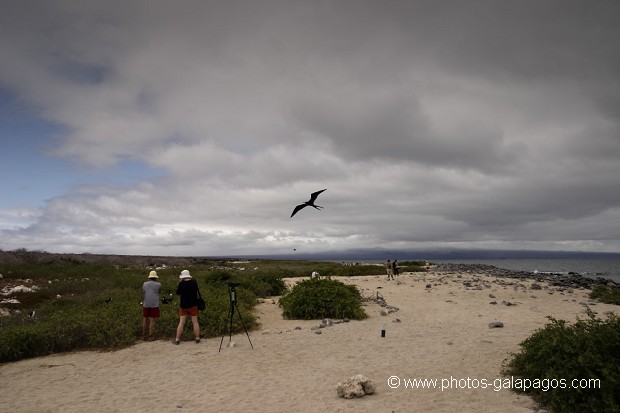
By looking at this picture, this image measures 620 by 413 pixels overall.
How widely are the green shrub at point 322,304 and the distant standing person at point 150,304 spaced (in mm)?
5491

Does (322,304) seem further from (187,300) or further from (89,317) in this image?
(89,317)

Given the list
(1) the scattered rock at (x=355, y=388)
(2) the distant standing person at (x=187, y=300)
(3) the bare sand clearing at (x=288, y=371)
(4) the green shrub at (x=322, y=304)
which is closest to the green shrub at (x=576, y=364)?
(3) the bare sand clearing at (x=288, y=371)

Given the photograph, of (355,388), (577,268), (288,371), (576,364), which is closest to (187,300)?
(288,371)

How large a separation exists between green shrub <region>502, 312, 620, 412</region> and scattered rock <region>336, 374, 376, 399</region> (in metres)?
2.84

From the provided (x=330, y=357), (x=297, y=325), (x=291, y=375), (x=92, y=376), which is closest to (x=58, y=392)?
(x=92, y=376)

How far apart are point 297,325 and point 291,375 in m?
5.78

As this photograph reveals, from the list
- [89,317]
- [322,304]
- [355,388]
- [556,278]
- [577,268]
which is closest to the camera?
[355,388]

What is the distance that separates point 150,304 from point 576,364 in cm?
1145

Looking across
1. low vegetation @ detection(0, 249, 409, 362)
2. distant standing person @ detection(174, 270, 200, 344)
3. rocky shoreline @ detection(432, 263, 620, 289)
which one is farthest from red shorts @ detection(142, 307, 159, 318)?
rocky shoreline @ detection(432, 263, 620, 289)

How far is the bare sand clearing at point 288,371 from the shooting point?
7090mm

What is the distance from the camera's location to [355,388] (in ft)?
23.6

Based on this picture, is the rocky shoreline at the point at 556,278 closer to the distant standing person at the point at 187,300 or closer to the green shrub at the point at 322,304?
the green shrub at the point at 322,304

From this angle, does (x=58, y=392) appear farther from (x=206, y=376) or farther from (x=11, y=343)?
(x=11, y=343)

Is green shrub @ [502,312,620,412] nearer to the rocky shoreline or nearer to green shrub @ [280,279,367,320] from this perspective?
green shrub @ [280,279,367,320]
